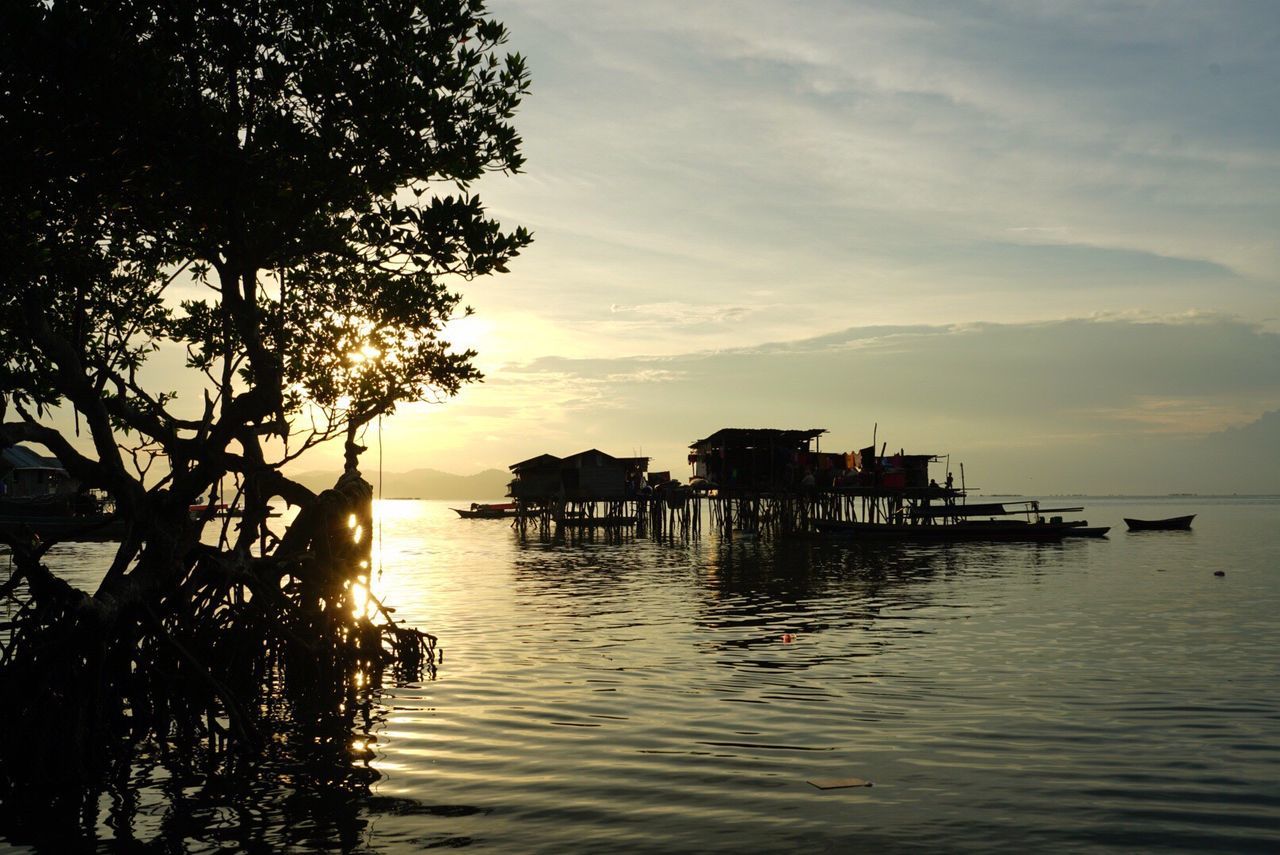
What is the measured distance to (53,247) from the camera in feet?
43.4

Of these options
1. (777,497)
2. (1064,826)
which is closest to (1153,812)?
(1064,826)

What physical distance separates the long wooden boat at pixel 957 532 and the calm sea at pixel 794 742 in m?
39.8

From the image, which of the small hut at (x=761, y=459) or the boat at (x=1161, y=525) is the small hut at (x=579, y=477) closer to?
the small hut at (x=761, y=459)

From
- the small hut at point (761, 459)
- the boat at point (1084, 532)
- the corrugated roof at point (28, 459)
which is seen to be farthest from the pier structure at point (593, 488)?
the corrugated roof at point (28, 459)

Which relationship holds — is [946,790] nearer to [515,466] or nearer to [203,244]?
[203,244]

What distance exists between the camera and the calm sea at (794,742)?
10.2 meters

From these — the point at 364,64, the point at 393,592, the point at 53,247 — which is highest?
the point at 364,64

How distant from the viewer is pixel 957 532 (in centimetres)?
7056

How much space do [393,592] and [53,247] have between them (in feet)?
98.9

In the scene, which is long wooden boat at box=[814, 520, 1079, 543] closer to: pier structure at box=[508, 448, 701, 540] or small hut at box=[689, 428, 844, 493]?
small hut at box=[689, 428, 844, 493]

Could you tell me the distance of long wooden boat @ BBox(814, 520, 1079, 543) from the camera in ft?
233

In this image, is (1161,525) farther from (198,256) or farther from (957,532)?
(198,256)

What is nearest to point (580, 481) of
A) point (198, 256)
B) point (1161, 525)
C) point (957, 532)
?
point (957, 532)

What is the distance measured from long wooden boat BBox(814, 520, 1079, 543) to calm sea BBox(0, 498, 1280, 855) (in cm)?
3981
